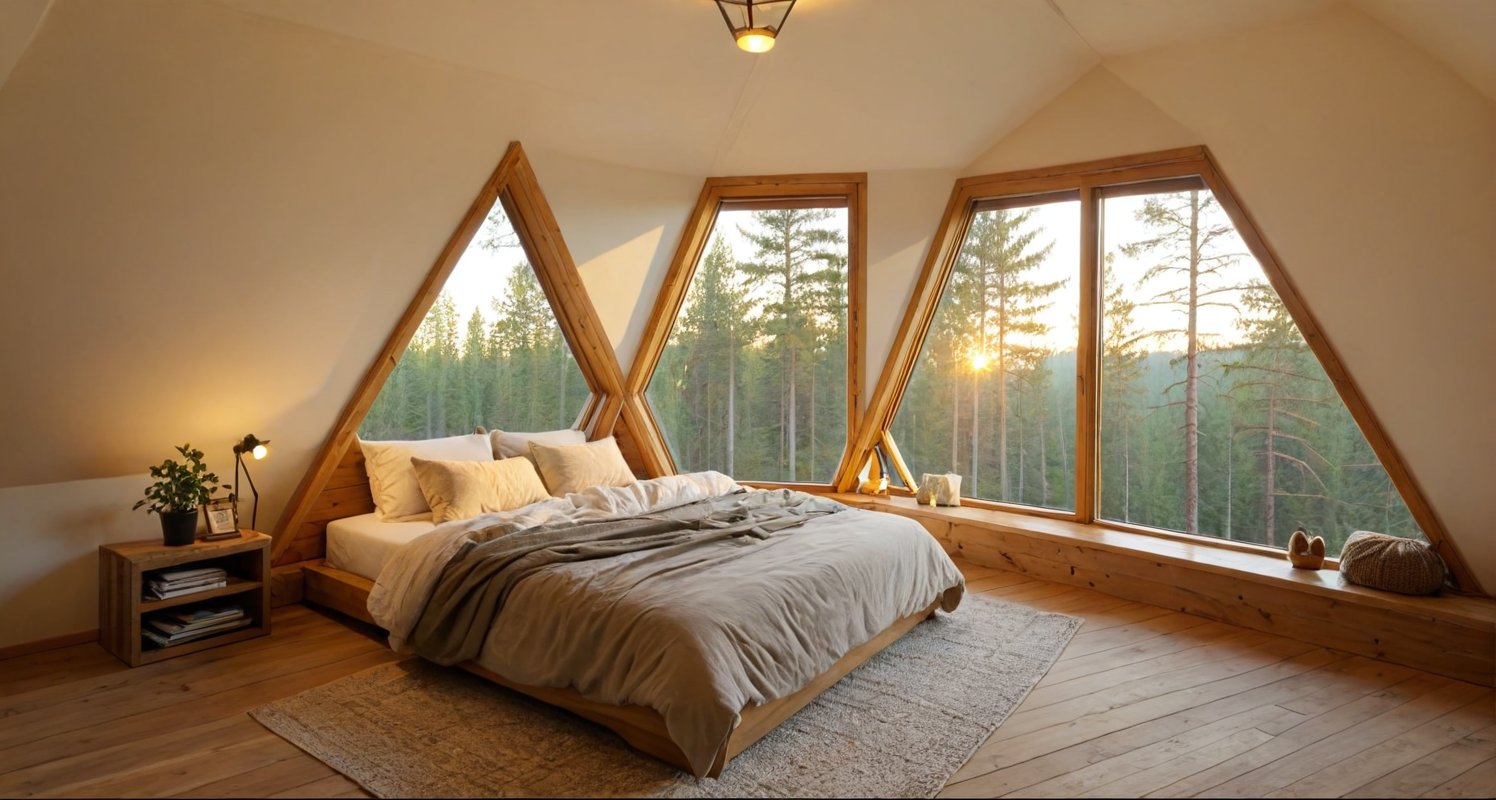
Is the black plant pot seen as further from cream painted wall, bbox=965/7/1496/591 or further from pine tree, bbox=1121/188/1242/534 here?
cream painted wall, bbox=965/7/1496/591

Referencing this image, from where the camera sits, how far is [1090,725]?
9.43ft

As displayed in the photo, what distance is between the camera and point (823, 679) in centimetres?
301

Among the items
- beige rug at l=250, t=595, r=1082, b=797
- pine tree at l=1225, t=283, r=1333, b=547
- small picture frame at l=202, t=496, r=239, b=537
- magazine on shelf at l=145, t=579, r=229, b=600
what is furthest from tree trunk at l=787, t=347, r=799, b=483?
magazine on shelf at l=145, t=579, r=229, b=600

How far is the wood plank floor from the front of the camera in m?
2.49

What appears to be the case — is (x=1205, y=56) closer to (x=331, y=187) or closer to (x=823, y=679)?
(x=823, y=679)

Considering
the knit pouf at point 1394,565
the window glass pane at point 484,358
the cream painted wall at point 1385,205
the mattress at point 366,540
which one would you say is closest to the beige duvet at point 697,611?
the mattress at point 366,540

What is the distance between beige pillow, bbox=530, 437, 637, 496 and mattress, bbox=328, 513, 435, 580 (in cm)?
68

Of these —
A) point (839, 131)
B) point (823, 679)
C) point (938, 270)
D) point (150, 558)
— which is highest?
point (839, 131)

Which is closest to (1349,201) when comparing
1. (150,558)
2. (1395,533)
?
(1395,533)

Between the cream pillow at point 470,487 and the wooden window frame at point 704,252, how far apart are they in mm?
1339

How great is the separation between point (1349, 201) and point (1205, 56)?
96 centimetres

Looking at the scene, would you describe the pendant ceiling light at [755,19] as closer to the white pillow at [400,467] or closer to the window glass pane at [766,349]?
the window glass pane at [766,349]

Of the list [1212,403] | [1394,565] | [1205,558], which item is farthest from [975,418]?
[1394,565]

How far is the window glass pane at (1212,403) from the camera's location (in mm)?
4074
